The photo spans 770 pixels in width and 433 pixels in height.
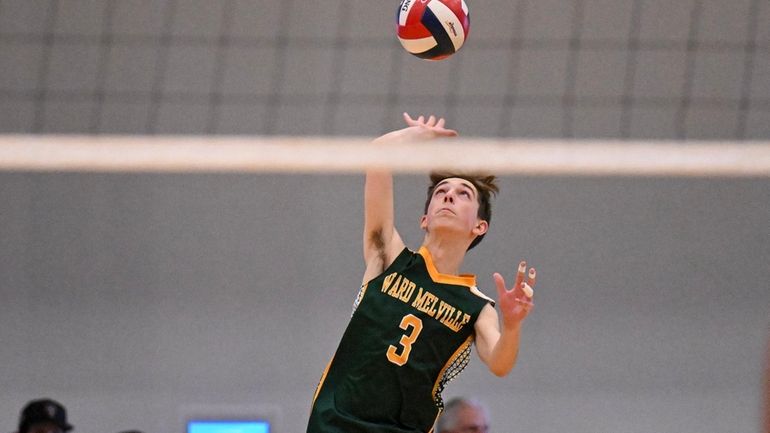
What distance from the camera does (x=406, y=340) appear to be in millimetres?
4750

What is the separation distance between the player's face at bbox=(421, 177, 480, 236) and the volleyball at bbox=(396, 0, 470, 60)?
2.12 feet

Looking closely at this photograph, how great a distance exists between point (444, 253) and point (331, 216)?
4045 millimetres

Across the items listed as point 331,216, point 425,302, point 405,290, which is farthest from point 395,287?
point 331,216

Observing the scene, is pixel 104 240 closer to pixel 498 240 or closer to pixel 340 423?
pixel 498 240

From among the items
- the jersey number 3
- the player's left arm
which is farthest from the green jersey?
the player's left arm

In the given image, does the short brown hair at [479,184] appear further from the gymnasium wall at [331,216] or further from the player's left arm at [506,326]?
the gymnasium wall at [331,216]

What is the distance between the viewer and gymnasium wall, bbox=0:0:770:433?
28.7ft

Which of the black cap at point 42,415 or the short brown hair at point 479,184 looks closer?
the short brown hair at point 479,184

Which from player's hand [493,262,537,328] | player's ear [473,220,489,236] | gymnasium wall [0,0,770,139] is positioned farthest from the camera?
gymnasium wall [0,0,770,139]

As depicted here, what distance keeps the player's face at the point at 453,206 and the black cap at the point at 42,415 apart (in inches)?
118

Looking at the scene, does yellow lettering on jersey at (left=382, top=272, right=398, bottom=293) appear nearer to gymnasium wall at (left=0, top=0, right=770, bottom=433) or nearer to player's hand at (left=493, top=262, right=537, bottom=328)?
player's hand at (left=493, top=262, right=537, bottom=328)

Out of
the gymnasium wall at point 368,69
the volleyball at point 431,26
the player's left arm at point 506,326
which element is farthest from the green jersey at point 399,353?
the gymnasium wall at point 368,69

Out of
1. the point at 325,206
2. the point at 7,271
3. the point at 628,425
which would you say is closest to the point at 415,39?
the point at 325,206

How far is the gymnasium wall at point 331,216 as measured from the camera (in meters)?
8.73
